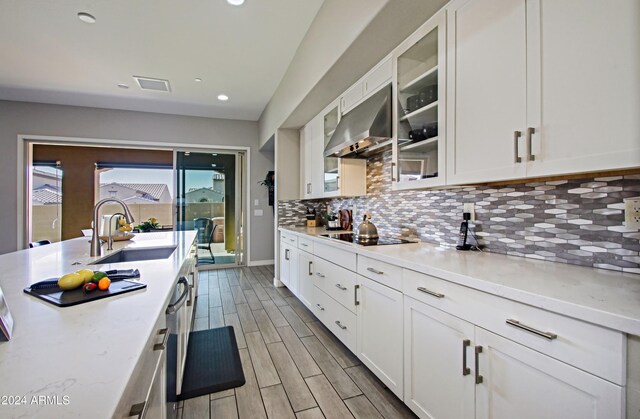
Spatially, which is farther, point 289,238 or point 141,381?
point 289,238

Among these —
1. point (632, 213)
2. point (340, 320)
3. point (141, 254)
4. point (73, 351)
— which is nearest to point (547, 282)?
point (632, 213)

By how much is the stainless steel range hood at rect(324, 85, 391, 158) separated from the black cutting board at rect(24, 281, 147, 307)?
1747mm

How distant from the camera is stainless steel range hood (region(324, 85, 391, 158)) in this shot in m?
2.16

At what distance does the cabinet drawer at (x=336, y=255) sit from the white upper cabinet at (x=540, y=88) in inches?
36.4

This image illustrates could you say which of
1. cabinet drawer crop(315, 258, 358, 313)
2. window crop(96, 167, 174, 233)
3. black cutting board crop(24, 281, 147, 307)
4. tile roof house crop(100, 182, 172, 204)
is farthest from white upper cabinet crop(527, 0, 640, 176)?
tile roof house crop(100, 182, 172, 204)

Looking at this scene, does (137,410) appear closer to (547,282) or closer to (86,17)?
(547,282)

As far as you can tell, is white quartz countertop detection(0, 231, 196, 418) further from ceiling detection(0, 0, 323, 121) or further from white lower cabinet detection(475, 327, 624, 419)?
A: ceiling detection(0, 0, 323, 121)

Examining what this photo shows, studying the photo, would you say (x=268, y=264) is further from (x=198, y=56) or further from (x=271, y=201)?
(x=198, y=56)

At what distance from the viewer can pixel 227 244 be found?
18.9 ft

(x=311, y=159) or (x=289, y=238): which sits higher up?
(x=311, y=159)

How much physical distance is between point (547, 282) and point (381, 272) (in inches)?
34.0

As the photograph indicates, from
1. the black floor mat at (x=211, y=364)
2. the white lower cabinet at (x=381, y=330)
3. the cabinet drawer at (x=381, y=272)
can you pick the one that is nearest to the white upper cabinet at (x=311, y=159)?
the cabinet drawer at (x=381, y=272)

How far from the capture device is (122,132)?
496cm

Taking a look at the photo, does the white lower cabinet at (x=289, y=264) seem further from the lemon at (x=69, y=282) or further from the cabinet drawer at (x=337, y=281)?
the lemon at (x=69, y=282)
